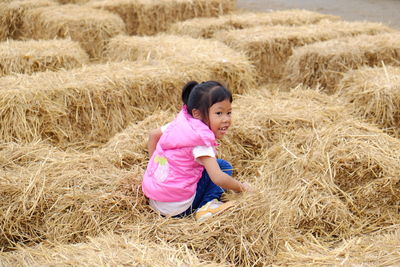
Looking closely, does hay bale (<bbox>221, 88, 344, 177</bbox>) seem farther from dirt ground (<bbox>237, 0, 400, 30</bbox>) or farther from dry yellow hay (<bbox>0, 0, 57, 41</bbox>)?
dirt ground (<bbox>237, 0, 400, 30</bbox>)

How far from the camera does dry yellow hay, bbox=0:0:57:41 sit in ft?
27.9

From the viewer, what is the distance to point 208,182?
3.29 meters

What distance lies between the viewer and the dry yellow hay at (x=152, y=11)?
28.1 feet

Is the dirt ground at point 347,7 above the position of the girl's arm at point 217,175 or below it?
below

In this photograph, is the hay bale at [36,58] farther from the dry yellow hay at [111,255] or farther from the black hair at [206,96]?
the dry yellow hay at [111,255]

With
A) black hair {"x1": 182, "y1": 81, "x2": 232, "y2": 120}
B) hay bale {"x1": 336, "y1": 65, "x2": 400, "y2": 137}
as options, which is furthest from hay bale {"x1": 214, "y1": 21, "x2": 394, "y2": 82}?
black hair {"x1": 182, "y1": 81, "x2": 232, "y2": 120}

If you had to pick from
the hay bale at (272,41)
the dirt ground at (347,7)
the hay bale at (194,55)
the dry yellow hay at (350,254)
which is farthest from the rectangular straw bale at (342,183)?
the dirt ground at (347,7)

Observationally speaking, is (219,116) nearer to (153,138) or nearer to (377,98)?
(153,138)

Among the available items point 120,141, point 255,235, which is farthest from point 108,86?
point 255,235

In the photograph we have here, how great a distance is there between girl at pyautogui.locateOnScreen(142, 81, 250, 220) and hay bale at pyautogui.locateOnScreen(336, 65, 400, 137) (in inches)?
77.5

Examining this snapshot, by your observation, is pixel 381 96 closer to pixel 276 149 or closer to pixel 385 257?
pixel 276 149

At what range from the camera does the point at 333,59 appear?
5613 millimetres

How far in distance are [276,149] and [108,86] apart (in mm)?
1731

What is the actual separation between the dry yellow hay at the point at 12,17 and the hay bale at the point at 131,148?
5.35 metres
